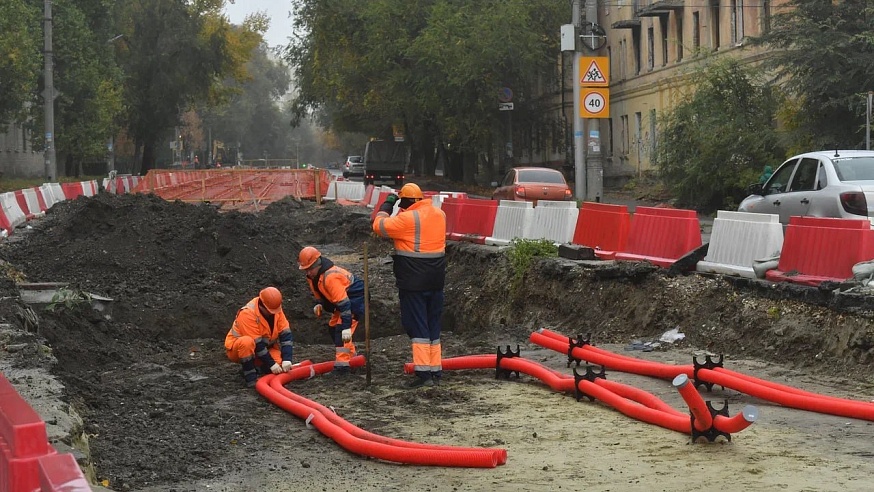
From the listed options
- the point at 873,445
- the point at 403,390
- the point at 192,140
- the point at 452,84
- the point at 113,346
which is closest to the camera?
the point at 873,445

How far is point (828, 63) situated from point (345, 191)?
18326 millimetres

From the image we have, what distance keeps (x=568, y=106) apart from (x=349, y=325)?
50.5 metres

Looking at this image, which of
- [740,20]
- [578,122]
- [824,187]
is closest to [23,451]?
[824,187]

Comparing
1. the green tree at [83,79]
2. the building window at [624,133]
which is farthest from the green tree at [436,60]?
the green tree at [83,79]

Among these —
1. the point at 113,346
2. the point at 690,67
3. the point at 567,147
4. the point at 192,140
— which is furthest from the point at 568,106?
the point at 192,140

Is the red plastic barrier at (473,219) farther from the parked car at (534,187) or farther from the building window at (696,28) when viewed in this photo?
the building window at (696,28)

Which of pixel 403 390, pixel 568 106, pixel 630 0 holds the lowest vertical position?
pixel 403 390

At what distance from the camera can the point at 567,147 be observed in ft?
192

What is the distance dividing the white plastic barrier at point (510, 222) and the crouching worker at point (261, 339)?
6.19 metres

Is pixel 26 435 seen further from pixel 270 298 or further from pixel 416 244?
pixel 270 298

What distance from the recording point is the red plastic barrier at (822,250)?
10508 millimetres

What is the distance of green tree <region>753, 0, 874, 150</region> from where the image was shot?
88.5 ft

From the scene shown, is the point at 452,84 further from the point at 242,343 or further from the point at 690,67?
the point at 242,343

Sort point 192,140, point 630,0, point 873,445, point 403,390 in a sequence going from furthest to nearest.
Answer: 1. point 192,140
2. point 630,0
3. point 403,390
4. point 873,445
